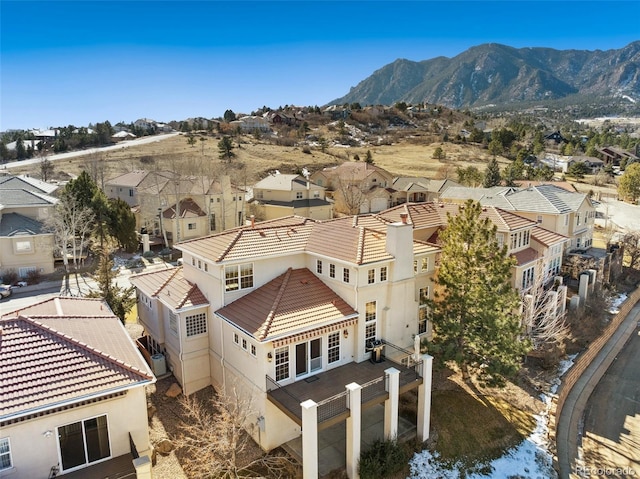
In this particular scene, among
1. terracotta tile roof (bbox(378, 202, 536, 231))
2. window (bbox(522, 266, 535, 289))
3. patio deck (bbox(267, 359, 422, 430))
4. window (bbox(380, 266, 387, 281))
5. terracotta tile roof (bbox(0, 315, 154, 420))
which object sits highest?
terracotta tile roof (bbox(378, 202, 536, 231))

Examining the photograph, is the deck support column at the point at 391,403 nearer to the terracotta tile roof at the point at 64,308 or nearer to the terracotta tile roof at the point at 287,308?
the terracotta tile roof at the point at 287,308

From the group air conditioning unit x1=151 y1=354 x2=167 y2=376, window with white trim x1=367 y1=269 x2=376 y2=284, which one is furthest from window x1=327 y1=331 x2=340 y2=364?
air conditioning unit x1=151 y1=354 x2=167 y2=376

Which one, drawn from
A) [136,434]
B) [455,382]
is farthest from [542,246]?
[136,434]

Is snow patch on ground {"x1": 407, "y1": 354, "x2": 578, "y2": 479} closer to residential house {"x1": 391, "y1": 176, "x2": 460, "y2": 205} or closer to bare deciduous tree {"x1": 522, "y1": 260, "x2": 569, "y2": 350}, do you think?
bare deciduous tree {"x1": 522, "y1": 260, "x2": 569, "y2": 350}

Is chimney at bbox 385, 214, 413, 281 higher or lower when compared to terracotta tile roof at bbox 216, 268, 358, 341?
higher

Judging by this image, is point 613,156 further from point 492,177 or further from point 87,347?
point 87,347

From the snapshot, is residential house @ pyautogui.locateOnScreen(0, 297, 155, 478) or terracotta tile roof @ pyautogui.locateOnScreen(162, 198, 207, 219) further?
terracotta tile roof @ pyautogui.locateOnScreen(162, 198, 207, 219)
